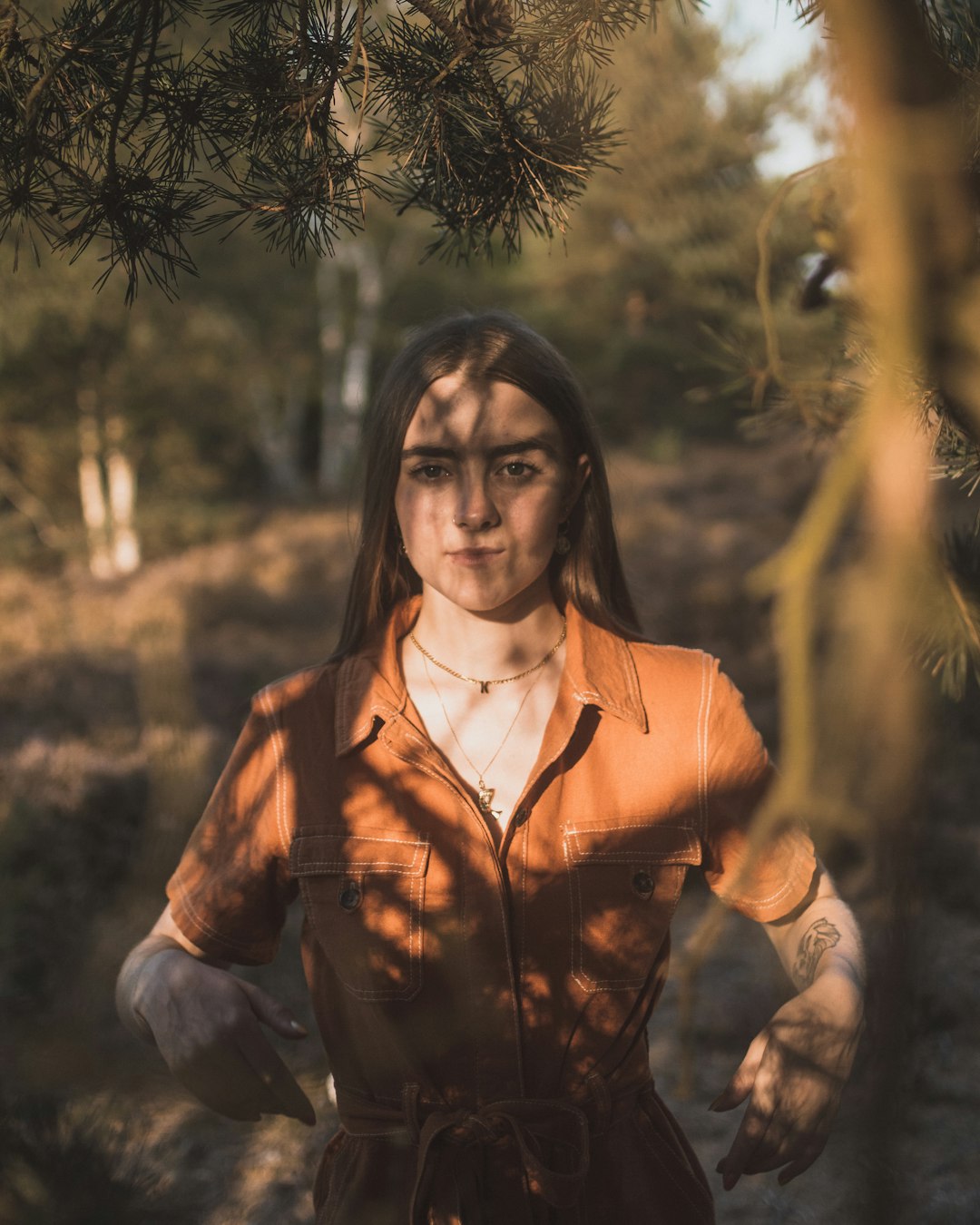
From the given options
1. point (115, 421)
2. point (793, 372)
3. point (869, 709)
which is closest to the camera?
point (869, 709)

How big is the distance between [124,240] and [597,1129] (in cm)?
164

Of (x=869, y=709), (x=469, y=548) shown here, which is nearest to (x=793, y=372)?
(x=469, y=548)

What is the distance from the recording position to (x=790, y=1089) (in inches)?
61.8

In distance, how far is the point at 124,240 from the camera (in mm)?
1596

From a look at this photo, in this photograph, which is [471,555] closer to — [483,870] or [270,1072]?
[483,870]

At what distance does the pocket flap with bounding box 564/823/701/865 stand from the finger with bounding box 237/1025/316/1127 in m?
0.59

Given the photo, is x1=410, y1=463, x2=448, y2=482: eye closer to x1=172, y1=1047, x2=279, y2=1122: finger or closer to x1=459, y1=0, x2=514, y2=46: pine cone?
x1=459, y1=0, x2=514, y2=46: pine cone

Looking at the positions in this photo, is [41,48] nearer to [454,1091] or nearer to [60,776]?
[454,1091]

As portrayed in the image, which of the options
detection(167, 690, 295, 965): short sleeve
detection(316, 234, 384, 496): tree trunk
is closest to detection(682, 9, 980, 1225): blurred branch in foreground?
detection(167, 690, 295, 965): short sleeve

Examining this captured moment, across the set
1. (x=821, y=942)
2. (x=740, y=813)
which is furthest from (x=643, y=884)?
(x=821, y=942)

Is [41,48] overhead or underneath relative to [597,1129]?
overhead

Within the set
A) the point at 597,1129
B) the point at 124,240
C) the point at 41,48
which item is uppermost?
the point at 41,48

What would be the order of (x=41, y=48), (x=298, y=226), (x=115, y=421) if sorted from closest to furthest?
1. (x=41, y=48)
2. (x=298, y=226)
3. (x=115, y=421)

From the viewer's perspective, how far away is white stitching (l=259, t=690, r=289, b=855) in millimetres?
1945
